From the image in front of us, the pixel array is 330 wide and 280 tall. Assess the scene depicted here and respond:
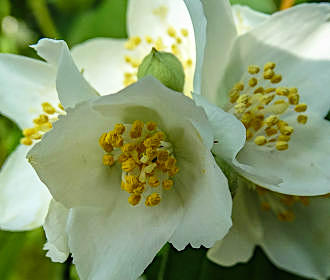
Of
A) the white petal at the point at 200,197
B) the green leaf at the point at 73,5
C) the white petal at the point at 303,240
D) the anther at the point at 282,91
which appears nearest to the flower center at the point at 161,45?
the anther at the point at 282,91

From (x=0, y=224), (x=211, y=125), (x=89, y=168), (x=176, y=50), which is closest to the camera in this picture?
(x=211, y=125)

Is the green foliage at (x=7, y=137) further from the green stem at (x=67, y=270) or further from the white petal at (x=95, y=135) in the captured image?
the white petal at (x=95, y=135)

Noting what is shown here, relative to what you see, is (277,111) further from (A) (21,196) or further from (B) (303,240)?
(A) (21,196)

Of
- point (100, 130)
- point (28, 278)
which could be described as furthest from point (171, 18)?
point (28, 278)

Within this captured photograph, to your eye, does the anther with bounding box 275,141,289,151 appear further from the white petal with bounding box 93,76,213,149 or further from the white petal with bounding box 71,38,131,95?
the white petal with bounding box 71,38,131,95

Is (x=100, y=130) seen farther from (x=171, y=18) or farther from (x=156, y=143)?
(x=171, y=18)
